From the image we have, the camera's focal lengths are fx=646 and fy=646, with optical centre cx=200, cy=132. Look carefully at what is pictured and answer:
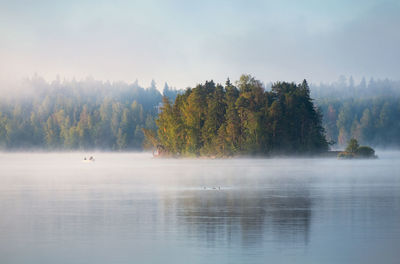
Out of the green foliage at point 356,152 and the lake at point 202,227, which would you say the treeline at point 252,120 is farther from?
the lake at point 202,227

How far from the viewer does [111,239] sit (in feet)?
64.3

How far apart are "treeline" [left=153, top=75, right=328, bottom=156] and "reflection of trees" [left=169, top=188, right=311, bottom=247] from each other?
8593 cm

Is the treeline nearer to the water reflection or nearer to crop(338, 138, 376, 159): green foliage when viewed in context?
crop(338, 138, 376, 159): green foliage

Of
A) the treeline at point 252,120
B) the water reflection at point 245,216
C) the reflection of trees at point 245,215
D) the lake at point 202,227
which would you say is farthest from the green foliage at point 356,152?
the reflection of trees at point 245,215

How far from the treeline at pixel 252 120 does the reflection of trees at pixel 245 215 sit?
85.9 meters

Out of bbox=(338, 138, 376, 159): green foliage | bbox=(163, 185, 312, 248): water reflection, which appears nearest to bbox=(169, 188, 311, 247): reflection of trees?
bbox=(163, 185, 312, 248): water reflection

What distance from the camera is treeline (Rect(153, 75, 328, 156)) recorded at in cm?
12194

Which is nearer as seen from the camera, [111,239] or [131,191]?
[111,239]

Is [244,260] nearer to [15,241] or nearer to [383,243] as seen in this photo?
[383,243]

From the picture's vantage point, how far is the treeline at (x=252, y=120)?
12194 centimetres

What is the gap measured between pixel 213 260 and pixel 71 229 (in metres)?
7.30

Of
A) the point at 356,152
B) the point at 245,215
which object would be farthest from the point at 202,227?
the point at 356,152

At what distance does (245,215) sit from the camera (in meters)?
24.9

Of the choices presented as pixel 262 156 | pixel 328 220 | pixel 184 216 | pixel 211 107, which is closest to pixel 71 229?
pixel 184 216
